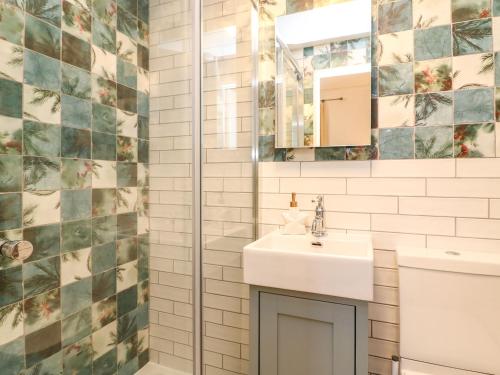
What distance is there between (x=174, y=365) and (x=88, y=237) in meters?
0.59

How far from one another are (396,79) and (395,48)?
139mm

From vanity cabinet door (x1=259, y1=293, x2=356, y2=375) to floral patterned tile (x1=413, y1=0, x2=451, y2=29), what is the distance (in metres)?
1.22

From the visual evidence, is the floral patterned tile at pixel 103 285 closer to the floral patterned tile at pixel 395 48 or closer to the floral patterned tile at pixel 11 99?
the floral patterned tile at pixel 11 99

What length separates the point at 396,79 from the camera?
1.41 m

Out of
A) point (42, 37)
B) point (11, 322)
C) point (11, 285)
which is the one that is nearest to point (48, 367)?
point (11, 322)

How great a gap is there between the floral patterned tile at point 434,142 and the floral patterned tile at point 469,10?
45 centimetres

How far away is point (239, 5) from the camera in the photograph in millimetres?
1562

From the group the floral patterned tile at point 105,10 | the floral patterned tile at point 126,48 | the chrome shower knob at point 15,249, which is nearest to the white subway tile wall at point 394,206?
the floral patterned tile at point 126,48

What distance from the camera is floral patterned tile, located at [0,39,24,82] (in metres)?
0.92

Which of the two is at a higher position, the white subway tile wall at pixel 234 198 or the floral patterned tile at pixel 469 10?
the floral patterned tile at pixel 469 10

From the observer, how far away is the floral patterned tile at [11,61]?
916 millimetres

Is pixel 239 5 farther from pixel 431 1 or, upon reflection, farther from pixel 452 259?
pixel 452 259

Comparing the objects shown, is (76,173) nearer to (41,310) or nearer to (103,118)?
(103,118)

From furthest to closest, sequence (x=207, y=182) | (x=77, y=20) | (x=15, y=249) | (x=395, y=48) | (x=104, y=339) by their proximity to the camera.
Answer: (x=395, y=48) < (x=207, y=182) < (x=104, y=339) < (x=77, y=20) < (x=15, y=249)
